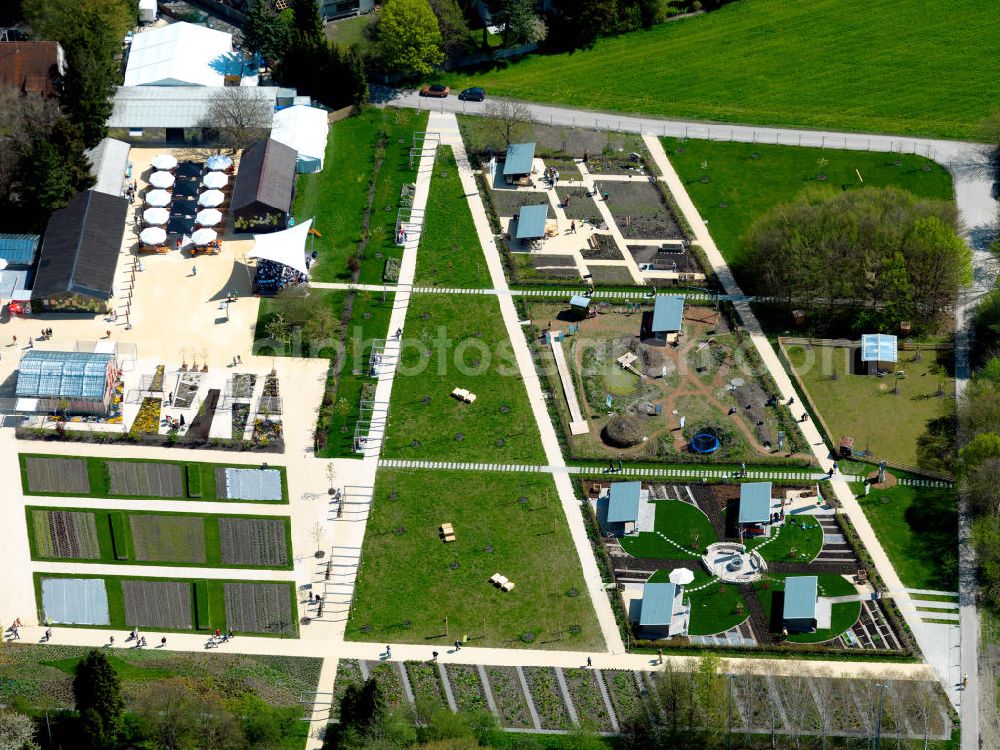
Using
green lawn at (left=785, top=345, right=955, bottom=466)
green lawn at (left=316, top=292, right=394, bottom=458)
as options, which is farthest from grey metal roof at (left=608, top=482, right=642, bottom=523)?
green lawn at (left=316, top=292, right=394, bottom=458)

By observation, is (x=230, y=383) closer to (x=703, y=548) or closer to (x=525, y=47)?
(x=703, y=548)

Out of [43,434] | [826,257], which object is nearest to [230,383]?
[43,434]

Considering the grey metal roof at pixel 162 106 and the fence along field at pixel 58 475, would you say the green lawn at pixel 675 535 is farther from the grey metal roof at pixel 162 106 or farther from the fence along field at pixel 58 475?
the grey metal roof at pixel 162 106

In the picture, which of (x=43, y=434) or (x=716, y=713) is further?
(x=43, y=434)

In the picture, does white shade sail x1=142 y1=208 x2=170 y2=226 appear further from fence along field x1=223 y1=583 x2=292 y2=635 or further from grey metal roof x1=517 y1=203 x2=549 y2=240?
fence along field x1=223 y1=583 x2=292 y2=635

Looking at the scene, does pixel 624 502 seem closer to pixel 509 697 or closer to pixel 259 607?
pixel 509 697

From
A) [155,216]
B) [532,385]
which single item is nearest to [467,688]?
[532,385]
